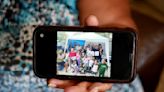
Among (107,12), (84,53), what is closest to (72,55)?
(84,53)

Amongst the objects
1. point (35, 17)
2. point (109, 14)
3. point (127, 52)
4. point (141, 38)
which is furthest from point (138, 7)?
point (127, 52)

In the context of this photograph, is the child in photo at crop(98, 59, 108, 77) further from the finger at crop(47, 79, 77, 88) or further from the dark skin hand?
the dark skin hand

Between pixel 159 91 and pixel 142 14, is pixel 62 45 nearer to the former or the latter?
pixel 159 91

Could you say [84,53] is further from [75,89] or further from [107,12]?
[107,12]

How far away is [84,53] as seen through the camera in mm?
710

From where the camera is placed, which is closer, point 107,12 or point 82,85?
point 82,85

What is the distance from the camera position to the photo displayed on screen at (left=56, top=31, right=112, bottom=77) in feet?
2.31

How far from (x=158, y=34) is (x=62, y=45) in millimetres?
436

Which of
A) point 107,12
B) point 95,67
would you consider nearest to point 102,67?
point 95,67

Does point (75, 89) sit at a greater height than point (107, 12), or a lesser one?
lesser

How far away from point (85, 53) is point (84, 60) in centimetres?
1

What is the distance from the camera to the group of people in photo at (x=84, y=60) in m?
0.71

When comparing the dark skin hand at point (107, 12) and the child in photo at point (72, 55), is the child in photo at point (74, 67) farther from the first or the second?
the dark skin hand at point (107, 12)

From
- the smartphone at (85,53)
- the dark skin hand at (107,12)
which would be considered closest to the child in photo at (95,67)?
the smartphone at (85,53)
